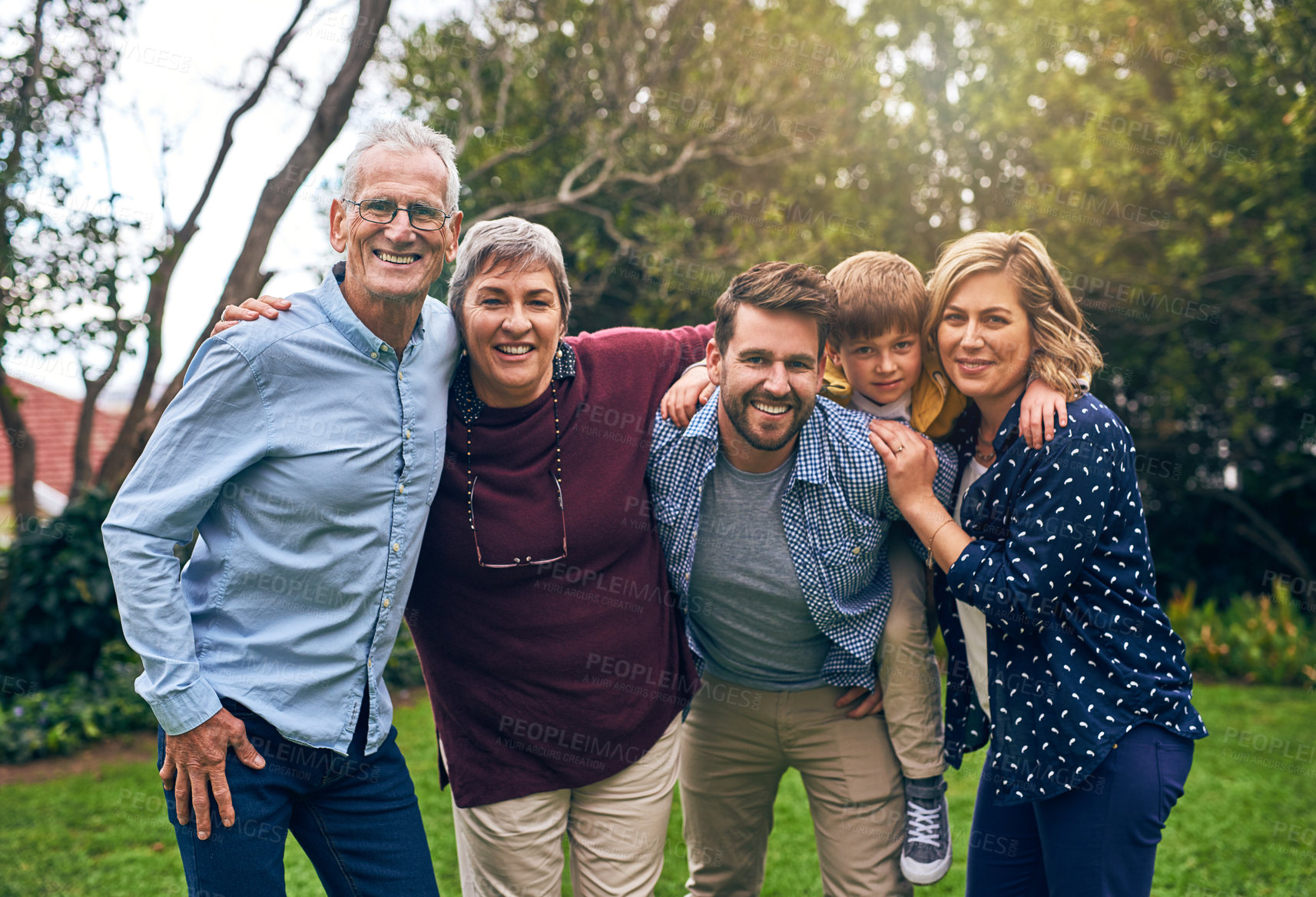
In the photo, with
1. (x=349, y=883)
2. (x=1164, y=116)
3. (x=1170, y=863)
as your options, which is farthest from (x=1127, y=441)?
(x=1164, y=116)

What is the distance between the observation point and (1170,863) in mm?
4402

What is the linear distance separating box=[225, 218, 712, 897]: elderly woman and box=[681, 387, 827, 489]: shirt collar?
0.23 m

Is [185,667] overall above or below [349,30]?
below

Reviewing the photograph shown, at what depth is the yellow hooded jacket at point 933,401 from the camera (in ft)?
8.67

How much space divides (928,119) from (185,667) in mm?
9153

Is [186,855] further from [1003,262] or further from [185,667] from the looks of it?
[1003,262]

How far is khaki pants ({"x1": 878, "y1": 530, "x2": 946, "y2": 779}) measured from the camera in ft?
8.64

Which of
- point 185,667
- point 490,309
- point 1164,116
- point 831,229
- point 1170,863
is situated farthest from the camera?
point 1164,116

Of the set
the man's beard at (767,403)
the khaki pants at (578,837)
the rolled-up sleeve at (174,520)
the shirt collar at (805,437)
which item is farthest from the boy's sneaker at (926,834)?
the rolled-up sleeve at (174,520)

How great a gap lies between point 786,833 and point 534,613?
2878 mm

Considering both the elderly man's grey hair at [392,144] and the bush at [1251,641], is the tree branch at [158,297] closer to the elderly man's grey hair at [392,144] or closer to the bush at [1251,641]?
the elderly man's grey hair at [392,144]

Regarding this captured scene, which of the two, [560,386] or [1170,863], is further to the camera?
[1170,863]

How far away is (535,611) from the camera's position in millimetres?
2410

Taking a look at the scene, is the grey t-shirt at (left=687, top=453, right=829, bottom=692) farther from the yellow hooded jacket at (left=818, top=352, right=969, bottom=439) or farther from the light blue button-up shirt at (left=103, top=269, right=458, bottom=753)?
the light blue button-up shirt at (left=103, top=269, right=458, bottom=753)
